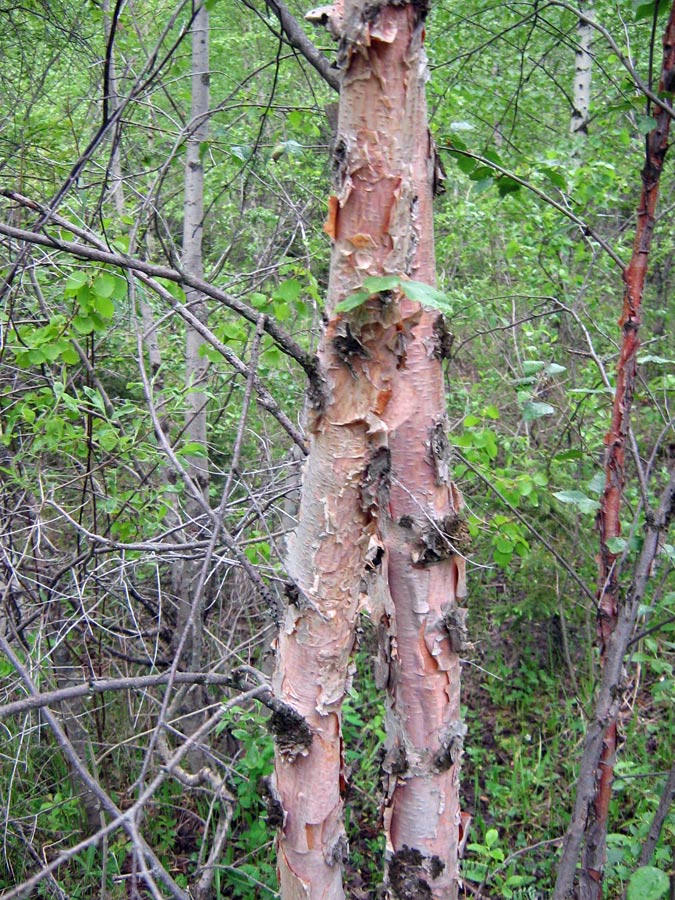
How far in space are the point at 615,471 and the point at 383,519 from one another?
70 cm

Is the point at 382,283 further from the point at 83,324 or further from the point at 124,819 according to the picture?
the point at 83,324

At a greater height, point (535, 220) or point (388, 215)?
point (535, 220)

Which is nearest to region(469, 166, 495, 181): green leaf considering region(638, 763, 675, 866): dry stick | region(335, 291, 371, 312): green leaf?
region(335, 291, 371, 312): green leaf

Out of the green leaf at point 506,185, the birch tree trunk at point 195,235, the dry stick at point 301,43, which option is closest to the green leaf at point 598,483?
the green leaf at point 506,185

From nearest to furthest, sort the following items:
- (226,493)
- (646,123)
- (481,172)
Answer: (226,493) → (646,123) → (481,172)

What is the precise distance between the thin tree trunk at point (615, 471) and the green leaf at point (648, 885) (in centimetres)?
10

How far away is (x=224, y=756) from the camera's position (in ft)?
11.1

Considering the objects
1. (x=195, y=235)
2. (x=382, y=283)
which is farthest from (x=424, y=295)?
(x=195, y=235)

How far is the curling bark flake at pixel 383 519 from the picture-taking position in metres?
1.22

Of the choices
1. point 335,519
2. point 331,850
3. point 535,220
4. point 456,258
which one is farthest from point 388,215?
point 456,258

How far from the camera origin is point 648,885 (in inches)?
68.2

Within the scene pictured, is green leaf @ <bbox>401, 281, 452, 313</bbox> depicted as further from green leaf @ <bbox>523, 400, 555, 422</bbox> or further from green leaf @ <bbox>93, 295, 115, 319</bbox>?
green leaf @ <bbox>93, 295, 115, 319</bbox>

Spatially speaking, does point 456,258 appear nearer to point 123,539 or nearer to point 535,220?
point 535,220

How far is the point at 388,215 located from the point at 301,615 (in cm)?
80
